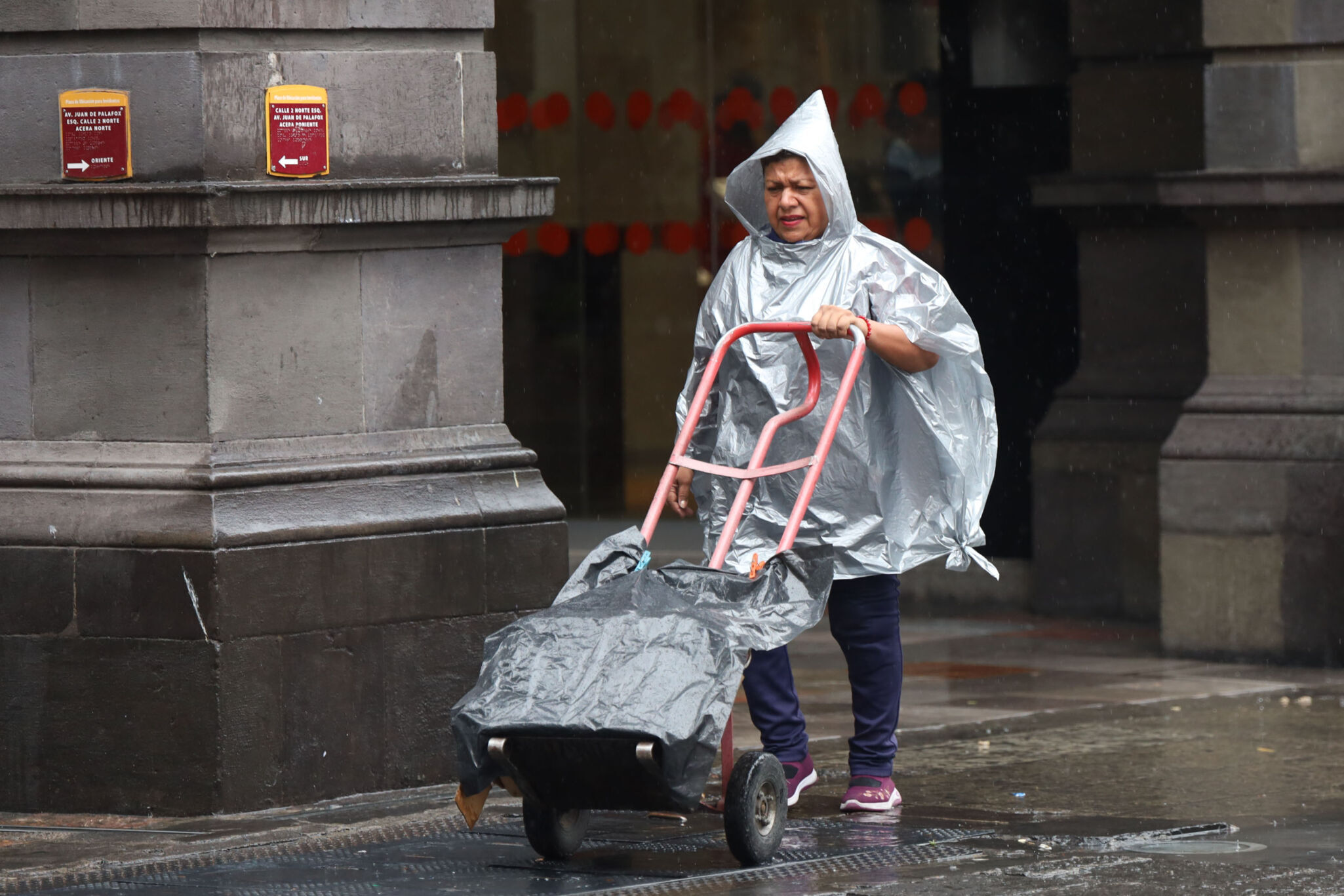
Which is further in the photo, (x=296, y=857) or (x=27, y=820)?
(x=27, y=820)

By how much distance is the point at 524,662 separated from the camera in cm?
600

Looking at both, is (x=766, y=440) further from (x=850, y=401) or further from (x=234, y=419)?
(x=234, y=419)

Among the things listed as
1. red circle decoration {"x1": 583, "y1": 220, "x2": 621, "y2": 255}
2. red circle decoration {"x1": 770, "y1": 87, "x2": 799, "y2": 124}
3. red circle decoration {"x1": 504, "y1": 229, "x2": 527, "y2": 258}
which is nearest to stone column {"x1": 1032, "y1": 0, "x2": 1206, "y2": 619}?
red circle decoration {"x1": 770, "y1": 87, "x2": 799, "y2": 124}

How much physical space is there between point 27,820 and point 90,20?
2312 mm

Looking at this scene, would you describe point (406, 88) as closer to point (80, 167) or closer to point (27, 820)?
point (80, 167)

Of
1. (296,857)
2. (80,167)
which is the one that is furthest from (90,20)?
(296,857)

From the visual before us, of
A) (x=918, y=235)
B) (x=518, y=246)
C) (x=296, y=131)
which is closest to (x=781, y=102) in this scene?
(x=518, y=246)

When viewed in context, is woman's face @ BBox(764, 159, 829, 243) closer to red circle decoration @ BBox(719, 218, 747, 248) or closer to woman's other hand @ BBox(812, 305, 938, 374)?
woman's other hand @ BBox(812, 305, 938, 374)

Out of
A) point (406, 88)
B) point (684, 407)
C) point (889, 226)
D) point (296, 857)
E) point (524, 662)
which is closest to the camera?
point (524, 662)

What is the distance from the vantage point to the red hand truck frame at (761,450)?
641cm

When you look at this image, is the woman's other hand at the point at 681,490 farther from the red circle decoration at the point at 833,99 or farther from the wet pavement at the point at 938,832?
the red circle decoration at the point at 833,99

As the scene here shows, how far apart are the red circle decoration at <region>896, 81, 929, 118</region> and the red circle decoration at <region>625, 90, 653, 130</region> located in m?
2.14

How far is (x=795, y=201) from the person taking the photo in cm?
688

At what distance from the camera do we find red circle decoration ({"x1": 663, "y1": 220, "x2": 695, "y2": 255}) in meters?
15.3
